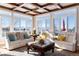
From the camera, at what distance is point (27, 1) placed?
3361mm

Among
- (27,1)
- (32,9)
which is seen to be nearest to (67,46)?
(32,9)

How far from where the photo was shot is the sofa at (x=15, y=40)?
12.2 ft

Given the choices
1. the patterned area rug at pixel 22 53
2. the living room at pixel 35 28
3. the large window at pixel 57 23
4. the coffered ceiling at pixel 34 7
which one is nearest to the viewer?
Result: the patterned area rug at pixel 22 53

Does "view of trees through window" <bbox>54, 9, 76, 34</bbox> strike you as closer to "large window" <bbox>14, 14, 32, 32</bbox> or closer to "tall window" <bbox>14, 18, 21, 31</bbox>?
"large window" <bbox>14, 14, 32, 32</bbox>

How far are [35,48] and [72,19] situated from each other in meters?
1.57

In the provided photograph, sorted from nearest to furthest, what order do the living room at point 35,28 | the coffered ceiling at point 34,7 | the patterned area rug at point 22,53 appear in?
the patterned area rug at point 22,53
the living room at point 35,28
the coffered ceiling at point 34,7

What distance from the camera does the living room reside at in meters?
3.55

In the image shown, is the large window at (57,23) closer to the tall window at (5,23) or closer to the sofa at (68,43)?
the sofa at (68,43)

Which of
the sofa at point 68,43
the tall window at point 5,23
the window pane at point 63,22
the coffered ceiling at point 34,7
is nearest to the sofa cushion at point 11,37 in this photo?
the tall window at point 5,23

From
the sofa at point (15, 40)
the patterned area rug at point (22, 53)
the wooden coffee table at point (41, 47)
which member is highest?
the sofa at point (15, 40)

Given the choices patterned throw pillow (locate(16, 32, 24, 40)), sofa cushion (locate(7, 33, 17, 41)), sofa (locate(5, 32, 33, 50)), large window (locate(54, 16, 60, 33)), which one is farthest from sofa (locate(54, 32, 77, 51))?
sofa cushion (locate(7, 33, 17, 41))

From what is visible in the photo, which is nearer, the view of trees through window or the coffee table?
the coffee table

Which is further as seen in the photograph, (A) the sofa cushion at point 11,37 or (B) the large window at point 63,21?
(A) the sofa cushion at point 11,37

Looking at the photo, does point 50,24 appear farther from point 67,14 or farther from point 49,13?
point 67,14
